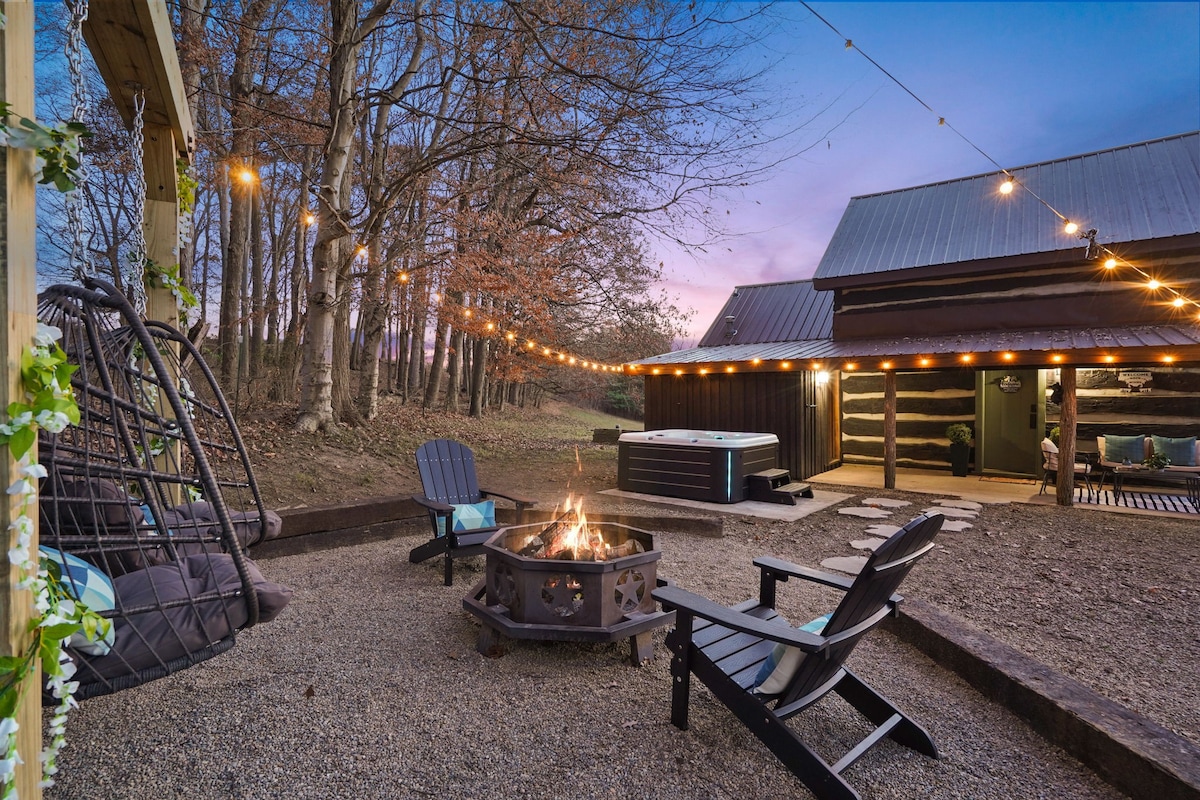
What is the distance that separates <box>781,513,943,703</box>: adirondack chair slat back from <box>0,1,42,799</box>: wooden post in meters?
1.89

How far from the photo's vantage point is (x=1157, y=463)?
6.83 meters

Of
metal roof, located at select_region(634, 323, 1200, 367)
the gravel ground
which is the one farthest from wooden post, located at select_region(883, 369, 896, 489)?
the gravel ground

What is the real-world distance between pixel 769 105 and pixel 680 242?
49.1 inches

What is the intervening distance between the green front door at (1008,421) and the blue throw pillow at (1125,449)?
154 cm

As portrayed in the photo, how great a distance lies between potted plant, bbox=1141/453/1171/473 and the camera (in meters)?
6.79

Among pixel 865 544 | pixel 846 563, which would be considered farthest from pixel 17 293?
pixel 865 544

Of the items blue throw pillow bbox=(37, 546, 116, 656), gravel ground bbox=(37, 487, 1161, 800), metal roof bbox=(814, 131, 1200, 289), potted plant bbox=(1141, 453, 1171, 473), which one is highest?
metal roof bbox=(814, 131, 1200, 289)

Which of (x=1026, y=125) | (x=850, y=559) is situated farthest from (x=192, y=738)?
(x=1026, y=125)

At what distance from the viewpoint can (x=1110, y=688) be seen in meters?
2.49

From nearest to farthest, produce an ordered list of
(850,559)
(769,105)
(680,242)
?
1. (769,105)
2. (850,559)
3. (680,242)

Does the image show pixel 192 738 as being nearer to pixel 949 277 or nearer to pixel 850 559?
→ pixel 850 559

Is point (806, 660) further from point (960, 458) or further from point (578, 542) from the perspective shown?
point (960, 458)

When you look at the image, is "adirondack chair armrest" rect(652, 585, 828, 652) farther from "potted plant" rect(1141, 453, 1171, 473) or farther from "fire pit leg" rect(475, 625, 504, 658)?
"potted plant" rect(1141, 453, 1171, 473)

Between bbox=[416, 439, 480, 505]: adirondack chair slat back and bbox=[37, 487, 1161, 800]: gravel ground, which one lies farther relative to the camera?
bbox=[416, 439, 480, 505]: adirondack chair slat back
